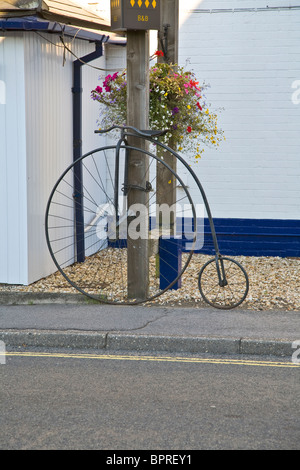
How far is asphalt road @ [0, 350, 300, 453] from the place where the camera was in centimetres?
445

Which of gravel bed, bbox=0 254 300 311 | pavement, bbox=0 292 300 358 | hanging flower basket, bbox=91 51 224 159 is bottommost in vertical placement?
pavement, bbox=0 292 300 358

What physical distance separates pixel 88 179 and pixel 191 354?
5069 mm

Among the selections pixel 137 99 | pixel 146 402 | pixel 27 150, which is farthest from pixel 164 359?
pixel 27 150

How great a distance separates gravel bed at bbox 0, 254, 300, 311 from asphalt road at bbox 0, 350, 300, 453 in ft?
6.19

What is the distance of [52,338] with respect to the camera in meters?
6.75

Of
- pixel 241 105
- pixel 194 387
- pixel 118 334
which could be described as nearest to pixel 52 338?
pixel 118 334

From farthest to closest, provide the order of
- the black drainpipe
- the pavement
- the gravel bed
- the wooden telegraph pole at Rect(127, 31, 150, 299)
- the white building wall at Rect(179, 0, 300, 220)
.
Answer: the white building wall at Rect(179, 0, 300, 220) < the black drainpipe < the gravel bed < the wooden telegraph pole at Rect(127, 31, 150, 299) < the pavement

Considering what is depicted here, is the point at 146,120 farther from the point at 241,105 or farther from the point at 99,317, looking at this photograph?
the point at 241,105

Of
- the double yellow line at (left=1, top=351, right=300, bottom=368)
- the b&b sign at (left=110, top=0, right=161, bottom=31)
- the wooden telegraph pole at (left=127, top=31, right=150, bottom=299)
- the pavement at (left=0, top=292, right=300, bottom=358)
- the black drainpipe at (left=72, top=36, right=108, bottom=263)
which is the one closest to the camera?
the double yellow line at (left=1, top=351, right=300, bottom=368)

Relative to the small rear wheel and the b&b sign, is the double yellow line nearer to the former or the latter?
the small rear wheel

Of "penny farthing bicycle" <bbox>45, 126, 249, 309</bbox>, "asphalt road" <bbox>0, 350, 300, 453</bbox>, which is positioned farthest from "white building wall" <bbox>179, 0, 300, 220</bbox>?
"asphalt road" <bbox>0, 350, 300, 453</bbox>

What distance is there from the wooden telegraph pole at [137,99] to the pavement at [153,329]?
468 millimetres
